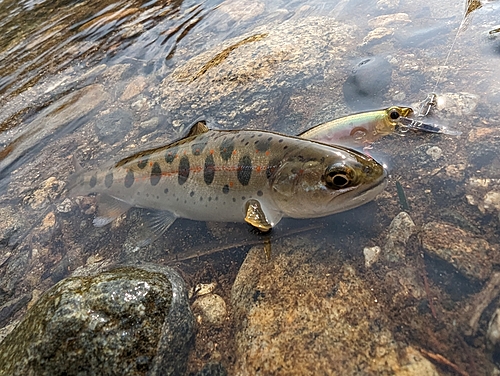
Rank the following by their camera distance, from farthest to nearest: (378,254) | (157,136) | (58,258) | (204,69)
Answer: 1. (204,69)
2. (157,136)
3. (58,258)
4. (378,254)

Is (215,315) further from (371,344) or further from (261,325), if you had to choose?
(371,344)

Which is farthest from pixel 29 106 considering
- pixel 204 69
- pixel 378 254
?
pixel 378 254

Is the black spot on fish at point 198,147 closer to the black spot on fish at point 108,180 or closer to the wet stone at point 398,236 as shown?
the black spot on fish at point 108,180

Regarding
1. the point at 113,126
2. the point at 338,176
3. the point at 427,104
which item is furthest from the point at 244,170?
the point at 113,126

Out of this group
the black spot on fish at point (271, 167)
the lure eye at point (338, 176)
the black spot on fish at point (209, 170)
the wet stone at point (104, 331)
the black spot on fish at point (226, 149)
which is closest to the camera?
the wet stone at point (104, 331)

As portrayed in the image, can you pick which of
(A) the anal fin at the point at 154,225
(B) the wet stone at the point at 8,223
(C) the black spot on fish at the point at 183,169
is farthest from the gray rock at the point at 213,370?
(B) the wet stone at the point at 8,223

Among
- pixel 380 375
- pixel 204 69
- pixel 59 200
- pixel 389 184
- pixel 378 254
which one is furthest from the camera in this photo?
pixel 204 69
